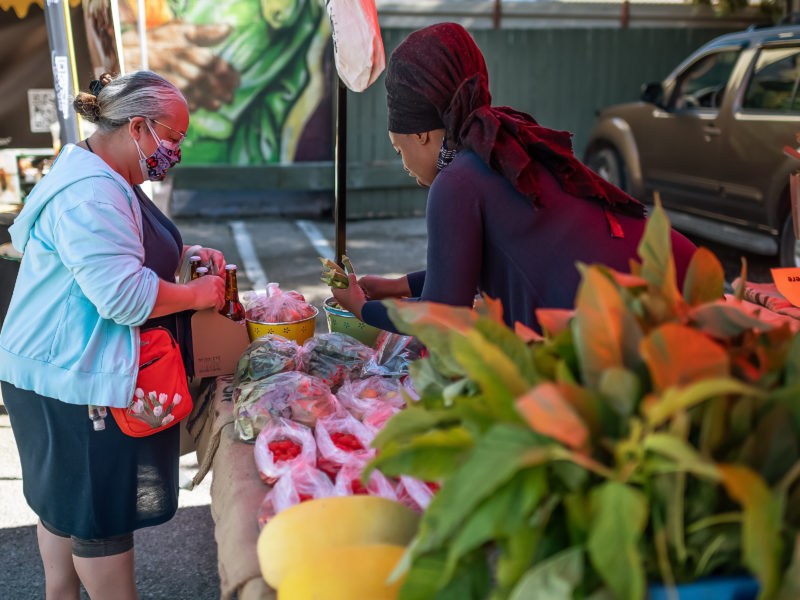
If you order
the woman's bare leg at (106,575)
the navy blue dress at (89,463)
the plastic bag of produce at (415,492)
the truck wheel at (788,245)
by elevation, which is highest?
the plastic bag of produce at (415,492)

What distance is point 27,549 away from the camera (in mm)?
3021

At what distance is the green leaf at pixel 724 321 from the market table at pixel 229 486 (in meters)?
0.87

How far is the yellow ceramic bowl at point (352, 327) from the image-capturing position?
2.58 meters

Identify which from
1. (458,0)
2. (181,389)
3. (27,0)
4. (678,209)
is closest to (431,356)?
(181,389)

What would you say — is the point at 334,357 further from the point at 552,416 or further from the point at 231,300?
the point at 552,416

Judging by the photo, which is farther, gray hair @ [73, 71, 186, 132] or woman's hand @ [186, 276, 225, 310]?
woman's hand @ [186, 276, 225, 310]

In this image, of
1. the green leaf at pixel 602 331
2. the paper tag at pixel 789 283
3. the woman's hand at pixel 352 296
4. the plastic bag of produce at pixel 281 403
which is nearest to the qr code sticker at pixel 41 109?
the woman's hand at pixel 352 296

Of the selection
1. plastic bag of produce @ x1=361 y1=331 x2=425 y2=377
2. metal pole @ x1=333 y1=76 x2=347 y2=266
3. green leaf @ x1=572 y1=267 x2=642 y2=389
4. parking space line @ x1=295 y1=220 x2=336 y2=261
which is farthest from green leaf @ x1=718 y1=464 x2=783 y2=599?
parking space line @ x1=295 y1=220 x2=336 y2=261

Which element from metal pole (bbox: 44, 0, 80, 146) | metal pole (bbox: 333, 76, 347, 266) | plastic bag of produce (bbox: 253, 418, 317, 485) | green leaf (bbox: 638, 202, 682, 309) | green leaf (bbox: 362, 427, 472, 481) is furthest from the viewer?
metal pole (bbox: 44, 0, 80, 146)

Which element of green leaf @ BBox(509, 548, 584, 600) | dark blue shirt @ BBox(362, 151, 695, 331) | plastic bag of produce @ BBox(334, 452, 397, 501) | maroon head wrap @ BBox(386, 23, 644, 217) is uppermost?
maroon head wrap @ BBox(386, 23, 644, 217)

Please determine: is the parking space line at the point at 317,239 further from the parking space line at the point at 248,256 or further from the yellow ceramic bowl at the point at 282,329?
the yellow ceramic bowl at the point at 282,329

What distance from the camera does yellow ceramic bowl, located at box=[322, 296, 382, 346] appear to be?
2.58 m

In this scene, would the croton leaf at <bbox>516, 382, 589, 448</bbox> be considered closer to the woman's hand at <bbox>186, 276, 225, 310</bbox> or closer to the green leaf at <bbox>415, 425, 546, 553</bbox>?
the green leaf at <bbox>415, 425, 546, 553</bbox>

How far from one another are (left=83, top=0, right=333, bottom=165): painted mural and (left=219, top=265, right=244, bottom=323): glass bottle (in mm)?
7255
